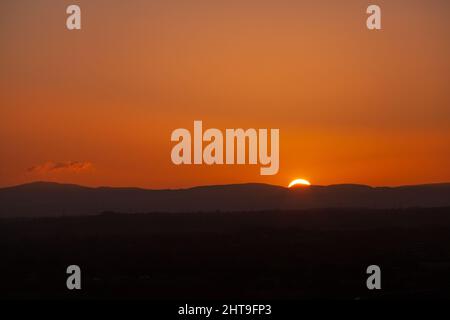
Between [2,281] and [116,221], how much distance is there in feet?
60.3

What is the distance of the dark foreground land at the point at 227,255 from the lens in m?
18.2

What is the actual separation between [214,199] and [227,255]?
1143cm

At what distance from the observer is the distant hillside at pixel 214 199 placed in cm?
3466

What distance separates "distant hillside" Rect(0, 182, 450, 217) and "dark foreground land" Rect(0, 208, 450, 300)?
2.40ft

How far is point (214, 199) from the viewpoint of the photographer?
1401 inches

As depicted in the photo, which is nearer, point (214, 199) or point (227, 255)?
point (227, 255)

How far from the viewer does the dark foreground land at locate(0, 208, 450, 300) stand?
718 inches

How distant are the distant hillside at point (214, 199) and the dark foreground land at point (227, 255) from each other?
73 cm

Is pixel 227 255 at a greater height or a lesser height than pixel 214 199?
lesser

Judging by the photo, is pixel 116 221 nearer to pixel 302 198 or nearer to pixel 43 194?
pixel 43 194

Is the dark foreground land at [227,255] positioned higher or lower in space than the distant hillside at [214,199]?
lower

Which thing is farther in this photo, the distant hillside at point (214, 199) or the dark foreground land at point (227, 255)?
the distant hillside at point (214, 199)
